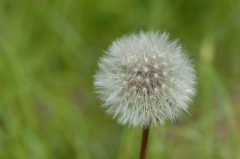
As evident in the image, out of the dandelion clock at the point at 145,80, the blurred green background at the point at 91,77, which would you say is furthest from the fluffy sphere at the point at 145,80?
the blurred green background at the point at 91,77

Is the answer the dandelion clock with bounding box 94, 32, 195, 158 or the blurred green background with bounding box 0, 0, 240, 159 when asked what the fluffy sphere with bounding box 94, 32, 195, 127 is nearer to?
Answer: the dandelion clock with bounding box 94, 32, 195, 158

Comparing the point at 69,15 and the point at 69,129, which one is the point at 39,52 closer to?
the point at 69,15

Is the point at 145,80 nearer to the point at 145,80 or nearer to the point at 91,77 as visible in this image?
the point at 145,80

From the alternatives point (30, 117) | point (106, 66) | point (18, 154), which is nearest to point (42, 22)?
point (30, 117)

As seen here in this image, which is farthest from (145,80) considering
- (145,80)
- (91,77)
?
(91,77)

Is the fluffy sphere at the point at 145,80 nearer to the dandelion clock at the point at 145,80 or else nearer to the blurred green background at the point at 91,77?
the dandelion clock at the point at 145,80

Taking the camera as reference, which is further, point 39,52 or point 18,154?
point 39,52
